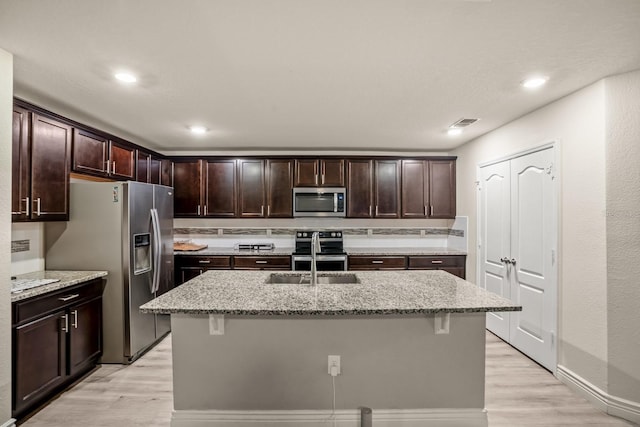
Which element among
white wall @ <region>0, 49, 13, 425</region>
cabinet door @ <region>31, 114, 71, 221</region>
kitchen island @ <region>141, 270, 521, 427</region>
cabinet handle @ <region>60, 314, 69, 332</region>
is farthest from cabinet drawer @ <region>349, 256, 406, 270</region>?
white wall @ <region>0, 49, 13, 425</region>

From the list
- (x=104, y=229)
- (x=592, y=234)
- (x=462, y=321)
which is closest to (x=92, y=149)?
(x=104, y=229)

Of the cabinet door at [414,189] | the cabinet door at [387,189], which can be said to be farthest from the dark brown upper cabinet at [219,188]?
the cabinet door at [414,189]

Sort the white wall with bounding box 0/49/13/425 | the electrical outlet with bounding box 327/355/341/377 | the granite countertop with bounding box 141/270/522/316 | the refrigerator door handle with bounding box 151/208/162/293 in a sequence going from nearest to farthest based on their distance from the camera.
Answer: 1. the granite countertop with bounding box 141/270/522/316
2. the white wall with bounding box 0/49/13/425
3. the electrical outlet with bounding box 327/355/341/377
4. the refrigerator door handle with bounding box 151/208/162/293

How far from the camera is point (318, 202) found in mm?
4414

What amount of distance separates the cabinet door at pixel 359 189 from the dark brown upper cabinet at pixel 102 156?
275 centimetres

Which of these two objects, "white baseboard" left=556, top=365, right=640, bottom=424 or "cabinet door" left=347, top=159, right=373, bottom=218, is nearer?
"white baseboard" left=556, top=365, right=640, bottom=424

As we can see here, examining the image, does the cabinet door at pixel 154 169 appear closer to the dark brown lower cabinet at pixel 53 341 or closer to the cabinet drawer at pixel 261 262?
the cabinet drawer at pixel 261 262

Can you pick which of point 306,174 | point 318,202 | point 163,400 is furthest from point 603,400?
point 306,174

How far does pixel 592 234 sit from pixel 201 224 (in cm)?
457

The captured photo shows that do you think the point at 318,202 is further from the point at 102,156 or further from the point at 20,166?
the point at 20,166

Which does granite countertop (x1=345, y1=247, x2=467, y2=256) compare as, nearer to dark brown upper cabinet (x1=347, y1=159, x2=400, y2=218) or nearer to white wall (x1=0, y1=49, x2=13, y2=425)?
dark brown upper cabinet (x1=347, y1=159, x2=400, y2=218)

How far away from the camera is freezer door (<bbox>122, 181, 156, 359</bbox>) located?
2.88 m

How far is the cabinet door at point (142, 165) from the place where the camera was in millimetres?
3705

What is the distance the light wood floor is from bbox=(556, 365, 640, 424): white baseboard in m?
0.05
